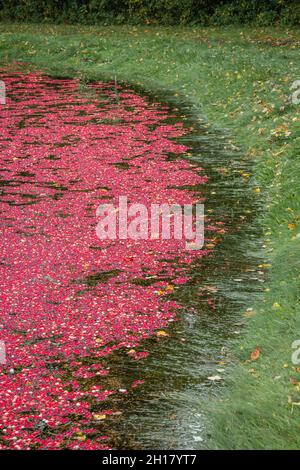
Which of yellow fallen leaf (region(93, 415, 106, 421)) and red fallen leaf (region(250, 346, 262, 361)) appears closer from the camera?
yellow fallen leaf (region(93, 415, 106, 421))

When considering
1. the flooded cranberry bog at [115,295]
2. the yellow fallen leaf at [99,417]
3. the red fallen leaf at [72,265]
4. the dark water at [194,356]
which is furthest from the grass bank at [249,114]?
the red fallen leaf at [72,265]

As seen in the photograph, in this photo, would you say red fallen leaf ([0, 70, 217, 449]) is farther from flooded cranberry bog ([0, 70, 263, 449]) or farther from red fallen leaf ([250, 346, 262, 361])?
red fallen leaf ([250, 346, 262, 361])

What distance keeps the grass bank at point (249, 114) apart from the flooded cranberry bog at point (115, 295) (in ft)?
0.96

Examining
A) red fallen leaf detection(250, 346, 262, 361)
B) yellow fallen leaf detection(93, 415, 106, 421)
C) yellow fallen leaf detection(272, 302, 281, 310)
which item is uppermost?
yellow fallen leaf detection(272, 302, 281, 310)

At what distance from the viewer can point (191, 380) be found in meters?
6.62

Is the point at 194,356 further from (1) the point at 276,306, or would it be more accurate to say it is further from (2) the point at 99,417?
Answer: (2) the point at 99,417

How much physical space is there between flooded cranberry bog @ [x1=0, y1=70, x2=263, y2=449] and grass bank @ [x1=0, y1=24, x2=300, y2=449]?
0.29 meters

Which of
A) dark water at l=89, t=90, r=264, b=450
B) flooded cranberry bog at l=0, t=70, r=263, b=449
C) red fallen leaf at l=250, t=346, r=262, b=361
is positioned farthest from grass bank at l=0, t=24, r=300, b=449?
flooded cranberry bog at l=0, t=70, r=263, b=449

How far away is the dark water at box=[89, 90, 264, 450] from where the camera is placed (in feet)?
19.3

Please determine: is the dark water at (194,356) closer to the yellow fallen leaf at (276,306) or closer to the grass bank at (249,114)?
the grass bank at (249,114)

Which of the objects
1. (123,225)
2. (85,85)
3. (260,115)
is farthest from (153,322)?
(85,85)

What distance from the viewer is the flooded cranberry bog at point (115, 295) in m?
6.12

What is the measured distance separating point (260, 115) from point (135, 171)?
13.4ft

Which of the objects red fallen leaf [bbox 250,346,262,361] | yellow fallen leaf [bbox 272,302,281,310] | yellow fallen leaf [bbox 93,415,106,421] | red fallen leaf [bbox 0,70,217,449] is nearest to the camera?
yellow fallen leaf [bbox 93,415,106,421]
